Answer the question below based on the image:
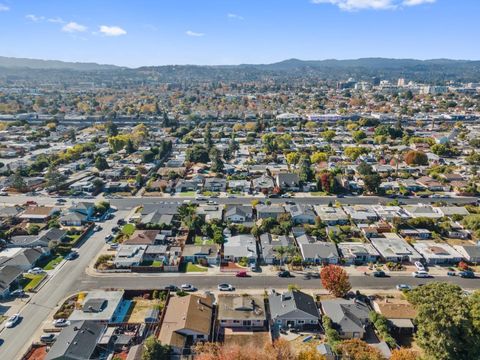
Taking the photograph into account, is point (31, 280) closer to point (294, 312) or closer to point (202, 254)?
point (202, 254)

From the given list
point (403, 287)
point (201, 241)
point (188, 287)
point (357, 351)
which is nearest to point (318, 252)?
point (403, 287)

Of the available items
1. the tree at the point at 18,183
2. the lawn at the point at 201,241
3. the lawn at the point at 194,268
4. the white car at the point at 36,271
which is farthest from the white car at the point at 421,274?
the tree at the point at 18,183

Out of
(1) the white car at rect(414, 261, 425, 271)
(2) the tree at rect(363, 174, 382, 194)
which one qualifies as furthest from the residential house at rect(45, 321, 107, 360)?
(2) the tree at rect(363, 174, 382, 194)

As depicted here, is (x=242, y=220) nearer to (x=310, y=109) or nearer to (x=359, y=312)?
(x=359, y=312)

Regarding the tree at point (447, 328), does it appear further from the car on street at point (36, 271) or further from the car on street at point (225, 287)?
→ the car on street at point (36, 271)

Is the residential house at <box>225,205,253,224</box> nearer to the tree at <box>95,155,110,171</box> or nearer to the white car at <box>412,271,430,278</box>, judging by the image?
the white car at <box>412,271,430,278</box>

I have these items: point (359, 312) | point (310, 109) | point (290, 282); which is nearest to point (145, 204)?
point (290, 282)
